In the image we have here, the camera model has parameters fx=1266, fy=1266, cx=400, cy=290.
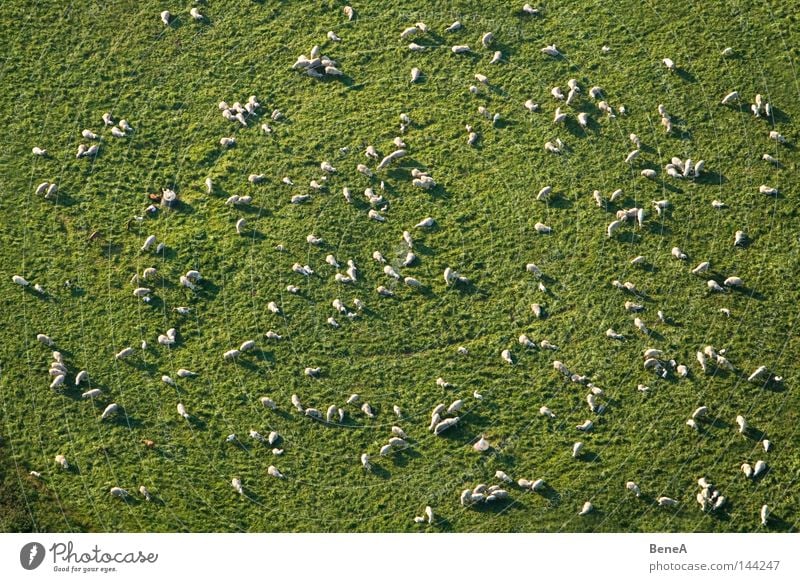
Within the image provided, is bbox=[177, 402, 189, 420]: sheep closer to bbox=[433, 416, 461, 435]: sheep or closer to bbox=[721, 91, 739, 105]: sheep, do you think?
bbox=[433, 416, 461, 435]: sheep

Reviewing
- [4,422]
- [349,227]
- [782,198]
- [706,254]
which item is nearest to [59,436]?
[4,422]

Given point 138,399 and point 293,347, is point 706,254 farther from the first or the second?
point 138,399

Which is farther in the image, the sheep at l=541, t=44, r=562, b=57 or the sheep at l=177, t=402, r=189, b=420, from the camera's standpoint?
the sheep at l=541, t=44, r=562, b=57

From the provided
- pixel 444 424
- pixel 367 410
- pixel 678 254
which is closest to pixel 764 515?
pixel 678 254

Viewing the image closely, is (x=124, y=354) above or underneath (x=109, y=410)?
above

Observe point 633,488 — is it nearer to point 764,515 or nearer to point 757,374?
point 764,515

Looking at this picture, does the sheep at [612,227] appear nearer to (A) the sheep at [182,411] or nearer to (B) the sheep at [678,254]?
(B) the sheep at [678,254]

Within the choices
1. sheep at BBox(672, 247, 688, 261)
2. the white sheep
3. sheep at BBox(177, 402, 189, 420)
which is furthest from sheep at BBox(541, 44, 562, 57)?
sheep at BBox(177, 402, 189, 420)

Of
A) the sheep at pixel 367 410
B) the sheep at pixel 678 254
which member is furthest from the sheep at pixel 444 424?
the sheep at pixel 678 254

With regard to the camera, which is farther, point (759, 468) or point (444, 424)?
point (444, 424)

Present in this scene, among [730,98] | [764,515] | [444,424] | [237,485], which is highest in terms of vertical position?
[730,98]
